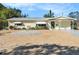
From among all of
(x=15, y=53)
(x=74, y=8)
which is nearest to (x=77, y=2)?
(x=74, y=8)

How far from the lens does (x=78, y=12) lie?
1767cm

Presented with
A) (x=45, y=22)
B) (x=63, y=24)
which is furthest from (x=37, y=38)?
(x=63, y=24)

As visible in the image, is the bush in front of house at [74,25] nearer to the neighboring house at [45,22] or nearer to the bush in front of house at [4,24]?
the neighboring house at [45,22]

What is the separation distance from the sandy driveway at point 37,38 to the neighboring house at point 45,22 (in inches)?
3.3

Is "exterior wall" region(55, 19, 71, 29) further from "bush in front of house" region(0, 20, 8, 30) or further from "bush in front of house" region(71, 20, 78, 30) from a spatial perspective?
"bush in front of house" region(0, 20, 8, 30)

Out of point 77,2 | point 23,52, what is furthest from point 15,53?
point 77,2

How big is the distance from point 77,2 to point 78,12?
0.51 feet

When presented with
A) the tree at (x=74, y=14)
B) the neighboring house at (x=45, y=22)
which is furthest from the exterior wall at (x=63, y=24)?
the tree at (x=74, y=14)

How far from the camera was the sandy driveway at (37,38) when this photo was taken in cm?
1772

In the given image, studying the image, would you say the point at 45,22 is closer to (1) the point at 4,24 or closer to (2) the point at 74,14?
(2) the point at 74,14

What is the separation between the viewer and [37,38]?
17734 mm

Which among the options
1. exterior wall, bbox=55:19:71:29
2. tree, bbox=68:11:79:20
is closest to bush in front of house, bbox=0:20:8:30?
exterior wall, bbox=55:19:71:29

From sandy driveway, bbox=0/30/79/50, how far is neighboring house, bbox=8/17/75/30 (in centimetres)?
8
